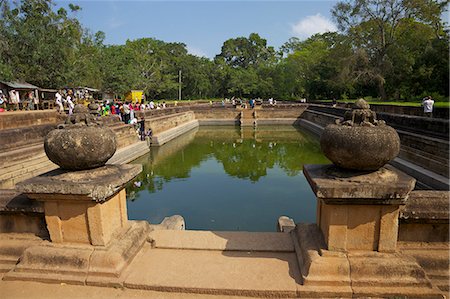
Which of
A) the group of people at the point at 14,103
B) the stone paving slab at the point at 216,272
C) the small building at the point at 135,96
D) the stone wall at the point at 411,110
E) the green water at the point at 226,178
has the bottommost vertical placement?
the green water at the point at 226,178

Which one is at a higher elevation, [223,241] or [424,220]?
[424,220]

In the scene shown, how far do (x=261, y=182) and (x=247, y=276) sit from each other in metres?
7.97

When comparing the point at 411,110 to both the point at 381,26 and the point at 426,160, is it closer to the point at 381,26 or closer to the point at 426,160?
the point at 426,160

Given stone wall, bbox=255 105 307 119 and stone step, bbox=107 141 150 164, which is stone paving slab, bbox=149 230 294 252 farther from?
stone wall, bbox=255 105 307 119

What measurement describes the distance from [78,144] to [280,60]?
58536 millimetres

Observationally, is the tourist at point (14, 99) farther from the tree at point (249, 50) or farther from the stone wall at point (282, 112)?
the tree at point (249, 50)

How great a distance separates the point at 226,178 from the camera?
11328mm

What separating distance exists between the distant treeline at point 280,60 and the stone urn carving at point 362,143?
22317mm

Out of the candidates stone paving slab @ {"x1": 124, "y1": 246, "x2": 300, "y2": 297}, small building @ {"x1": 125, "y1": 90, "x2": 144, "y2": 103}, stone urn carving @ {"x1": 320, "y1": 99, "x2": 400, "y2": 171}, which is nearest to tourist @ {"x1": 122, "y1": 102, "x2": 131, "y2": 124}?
stone paving slab @ {"x1": 124, "y1": 246, "x2": 300, "y2": 297}

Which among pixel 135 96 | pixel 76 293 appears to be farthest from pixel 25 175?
pixel 135 96

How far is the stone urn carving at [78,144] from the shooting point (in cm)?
276

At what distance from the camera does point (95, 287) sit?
271cm

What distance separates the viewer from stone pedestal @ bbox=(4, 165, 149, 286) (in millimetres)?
2725

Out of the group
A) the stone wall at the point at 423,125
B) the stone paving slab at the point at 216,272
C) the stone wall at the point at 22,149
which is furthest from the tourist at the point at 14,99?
the stone wall at the point at 423,125
